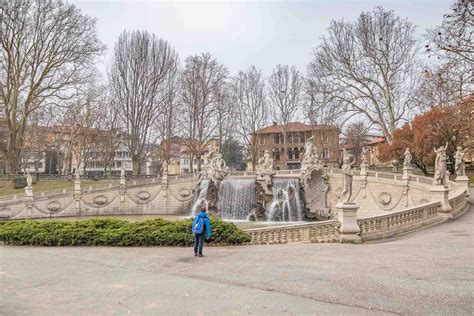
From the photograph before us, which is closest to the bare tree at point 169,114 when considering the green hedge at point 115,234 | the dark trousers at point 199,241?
the green hedge at point 115,234

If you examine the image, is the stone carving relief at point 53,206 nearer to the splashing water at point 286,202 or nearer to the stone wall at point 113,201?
the stone wall at point 113,201

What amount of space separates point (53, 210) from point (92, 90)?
1362cm

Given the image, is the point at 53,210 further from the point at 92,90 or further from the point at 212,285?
the point at 212,285

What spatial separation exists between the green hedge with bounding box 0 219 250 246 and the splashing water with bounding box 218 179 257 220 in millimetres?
21367

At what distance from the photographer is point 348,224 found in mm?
14484

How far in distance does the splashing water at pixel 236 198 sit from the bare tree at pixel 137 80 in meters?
12.5

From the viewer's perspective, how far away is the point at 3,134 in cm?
5219

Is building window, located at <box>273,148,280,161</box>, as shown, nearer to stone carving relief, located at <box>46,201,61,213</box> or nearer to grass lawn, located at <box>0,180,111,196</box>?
grass lawn, located at <box>0,180,111,196</box>

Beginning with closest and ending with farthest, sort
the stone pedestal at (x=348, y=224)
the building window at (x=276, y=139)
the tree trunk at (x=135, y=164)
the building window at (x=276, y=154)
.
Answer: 1. the stone pedestal at (x=348, y=224)
2. the tree trunk at (x=135, y=164)
3. the building window at (x=276, y=139)
4. the building window at (x=276, y=154)

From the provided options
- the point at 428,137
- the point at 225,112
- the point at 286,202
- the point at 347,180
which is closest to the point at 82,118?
the point at 225,112

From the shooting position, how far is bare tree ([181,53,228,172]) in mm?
48656

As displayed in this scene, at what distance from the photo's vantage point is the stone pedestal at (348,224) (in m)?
14.3

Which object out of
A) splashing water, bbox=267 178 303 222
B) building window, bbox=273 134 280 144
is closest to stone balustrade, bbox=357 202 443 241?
splashing water, bbox=267 178 303 222

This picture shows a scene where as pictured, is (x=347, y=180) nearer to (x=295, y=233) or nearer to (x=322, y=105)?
(x=295, y=233)
